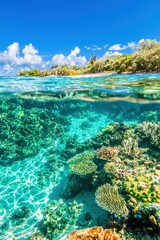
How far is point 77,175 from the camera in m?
8.75

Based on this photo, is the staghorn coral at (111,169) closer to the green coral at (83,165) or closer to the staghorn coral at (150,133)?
the green coral at (83,165)

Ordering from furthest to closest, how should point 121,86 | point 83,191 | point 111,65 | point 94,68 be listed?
1. point 94,68
2. point 111,65
3. point 121,86
4. point 83,191

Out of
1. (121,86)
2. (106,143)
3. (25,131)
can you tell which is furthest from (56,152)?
(121,86)

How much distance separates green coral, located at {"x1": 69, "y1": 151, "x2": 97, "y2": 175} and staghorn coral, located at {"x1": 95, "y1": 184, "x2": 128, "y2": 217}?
1.65m

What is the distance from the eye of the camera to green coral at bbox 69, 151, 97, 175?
8.18 meters

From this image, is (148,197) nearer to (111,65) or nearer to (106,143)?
(106,143)

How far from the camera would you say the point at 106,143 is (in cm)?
1080

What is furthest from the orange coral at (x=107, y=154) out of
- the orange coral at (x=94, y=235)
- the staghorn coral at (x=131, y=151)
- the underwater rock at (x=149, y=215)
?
the orange coral at (x=94, y=235)

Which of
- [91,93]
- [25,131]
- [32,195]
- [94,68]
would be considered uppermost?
[94,68]

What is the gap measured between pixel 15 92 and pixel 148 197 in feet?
Answer: 53.4

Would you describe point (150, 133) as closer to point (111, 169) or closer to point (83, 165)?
point (111, 169)

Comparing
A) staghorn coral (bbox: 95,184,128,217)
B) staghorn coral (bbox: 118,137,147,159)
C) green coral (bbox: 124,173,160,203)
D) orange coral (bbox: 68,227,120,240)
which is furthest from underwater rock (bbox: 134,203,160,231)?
staghorn coral (bbox: 118,137,147,159)

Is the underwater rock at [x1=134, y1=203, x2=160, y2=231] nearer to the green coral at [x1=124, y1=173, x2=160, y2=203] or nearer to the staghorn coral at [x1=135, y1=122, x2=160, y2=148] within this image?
the green coral at [x1=124, y1=173, x2=160, y2=203]

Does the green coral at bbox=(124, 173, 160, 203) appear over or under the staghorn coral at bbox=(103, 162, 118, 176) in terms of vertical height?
over
